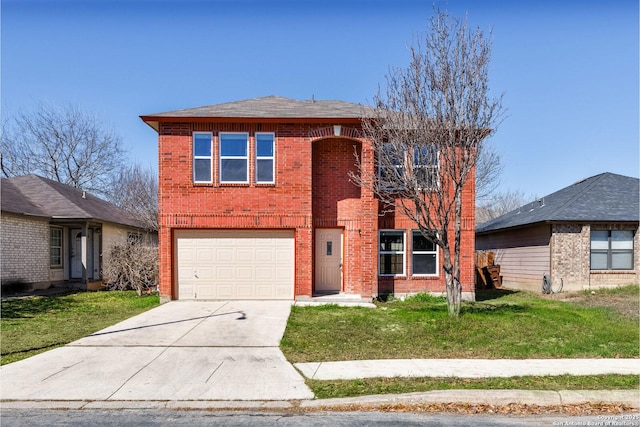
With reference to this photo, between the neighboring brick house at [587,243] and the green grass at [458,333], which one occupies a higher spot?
the neighboring brick house at [587,243]

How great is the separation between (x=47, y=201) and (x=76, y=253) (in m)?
2.59

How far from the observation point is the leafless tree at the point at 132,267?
1728 cm

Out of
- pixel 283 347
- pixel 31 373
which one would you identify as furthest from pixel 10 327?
pixel 283 347

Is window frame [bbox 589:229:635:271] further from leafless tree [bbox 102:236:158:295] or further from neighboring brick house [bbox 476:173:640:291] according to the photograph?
leafless tree [bbox 102:236:158:295]

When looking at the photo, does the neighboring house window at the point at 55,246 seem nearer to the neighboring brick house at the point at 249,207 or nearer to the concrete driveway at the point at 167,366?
the neighboring brick house at the point at 249,207

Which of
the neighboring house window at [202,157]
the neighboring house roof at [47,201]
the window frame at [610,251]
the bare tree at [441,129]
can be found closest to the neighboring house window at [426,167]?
the bare tree at [441,129]

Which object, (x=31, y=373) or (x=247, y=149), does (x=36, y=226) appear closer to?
(x=247, y=149)

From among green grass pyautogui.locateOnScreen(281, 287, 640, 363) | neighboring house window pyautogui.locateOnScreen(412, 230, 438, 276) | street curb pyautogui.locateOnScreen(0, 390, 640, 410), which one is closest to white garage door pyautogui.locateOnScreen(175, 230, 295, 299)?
green grass pyautogui.locateOnScreen(281, 287, 640, 363)

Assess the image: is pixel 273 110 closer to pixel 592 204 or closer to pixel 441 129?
pixel 441 129

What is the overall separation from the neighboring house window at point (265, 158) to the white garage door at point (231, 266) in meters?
1.83

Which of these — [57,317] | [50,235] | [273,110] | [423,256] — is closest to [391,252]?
[423,256]

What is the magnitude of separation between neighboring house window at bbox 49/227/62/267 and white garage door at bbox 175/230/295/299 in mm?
7959

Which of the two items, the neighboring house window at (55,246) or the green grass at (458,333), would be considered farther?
the neighboring house window at (55,246)

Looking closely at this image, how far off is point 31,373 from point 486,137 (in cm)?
1091
